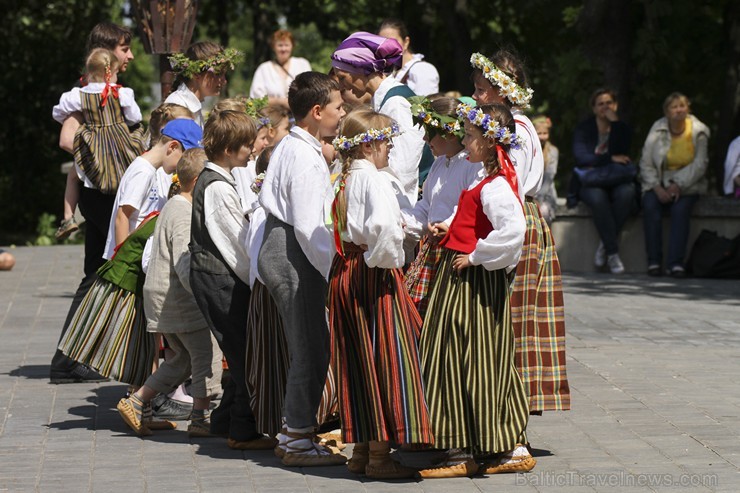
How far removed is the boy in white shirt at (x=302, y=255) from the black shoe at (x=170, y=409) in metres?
1.25

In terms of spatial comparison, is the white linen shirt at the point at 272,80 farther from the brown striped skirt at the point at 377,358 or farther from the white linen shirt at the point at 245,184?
the brown striped skirt at the point at 377,358

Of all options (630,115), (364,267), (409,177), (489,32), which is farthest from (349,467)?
(489,32)

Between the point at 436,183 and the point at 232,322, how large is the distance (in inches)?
46.0

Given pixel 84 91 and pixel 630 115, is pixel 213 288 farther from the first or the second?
pixel 630 115

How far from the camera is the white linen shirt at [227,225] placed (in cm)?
652

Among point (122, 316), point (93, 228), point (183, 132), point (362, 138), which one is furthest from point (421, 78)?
point (362, 138)

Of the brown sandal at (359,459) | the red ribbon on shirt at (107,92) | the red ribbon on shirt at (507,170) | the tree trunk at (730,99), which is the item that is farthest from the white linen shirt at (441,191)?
the tree trunk at (730,99)

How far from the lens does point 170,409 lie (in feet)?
24.4

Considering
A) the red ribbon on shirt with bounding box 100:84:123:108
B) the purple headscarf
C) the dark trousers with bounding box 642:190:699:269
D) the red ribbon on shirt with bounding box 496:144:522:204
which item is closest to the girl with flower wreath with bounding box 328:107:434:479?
the red ribbon on shirt with bounding box 496:144:522:204

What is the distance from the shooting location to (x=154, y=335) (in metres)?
7.37

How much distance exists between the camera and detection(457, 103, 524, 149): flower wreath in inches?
236

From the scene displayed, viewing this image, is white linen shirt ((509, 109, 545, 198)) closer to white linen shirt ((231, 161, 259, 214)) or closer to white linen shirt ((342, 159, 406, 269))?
white linen shirt ((342, 159, 406, 269))

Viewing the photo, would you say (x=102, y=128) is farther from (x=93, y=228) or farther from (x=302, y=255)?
(x=302, y=255)

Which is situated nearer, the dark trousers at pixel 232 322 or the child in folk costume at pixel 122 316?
the dark trousers at pixel 232 322
